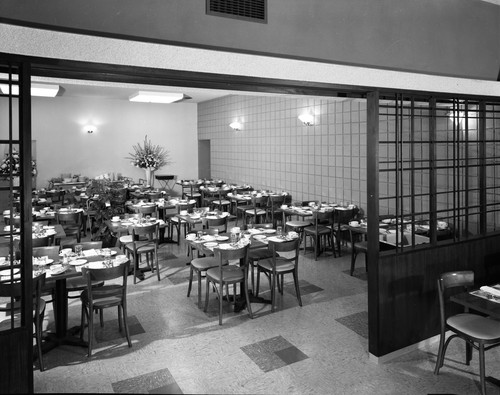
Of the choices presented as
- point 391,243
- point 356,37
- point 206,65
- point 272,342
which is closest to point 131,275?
point 272,342

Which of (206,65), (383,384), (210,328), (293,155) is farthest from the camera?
(293,155)

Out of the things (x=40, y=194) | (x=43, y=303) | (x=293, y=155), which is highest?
(x=293, y=155)

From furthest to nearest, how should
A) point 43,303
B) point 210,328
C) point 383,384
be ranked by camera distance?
point 210,328 → point 43,303 → point 383,384

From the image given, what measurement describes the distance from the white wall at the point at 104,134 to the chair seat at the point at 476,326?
1271cm

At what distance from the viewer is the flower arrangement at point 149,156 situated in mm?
14609

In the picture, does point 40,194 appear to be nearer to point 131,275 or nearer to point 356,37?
point 131,275

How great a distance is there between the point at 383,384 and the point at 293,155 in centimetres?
739

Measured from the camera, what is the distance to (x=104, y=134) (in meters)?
14.5

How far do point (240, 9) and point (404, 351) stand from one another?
346cm

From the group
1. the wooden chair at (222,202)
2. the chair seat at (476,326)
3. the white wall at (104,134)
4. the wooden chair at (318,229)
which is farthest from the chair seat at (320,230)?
the white wall at (104,134)

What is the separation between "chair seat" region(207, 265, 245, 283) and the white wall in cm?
1008

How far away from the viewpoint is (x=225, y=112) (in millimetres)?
13891

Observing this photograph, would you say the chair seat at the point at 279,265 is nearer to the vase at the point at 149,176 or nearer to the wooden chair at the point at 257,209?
the wooden chair at the point at 257,209

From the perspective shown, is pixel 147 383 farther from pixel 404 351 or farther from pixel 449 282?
pixel 449 282
